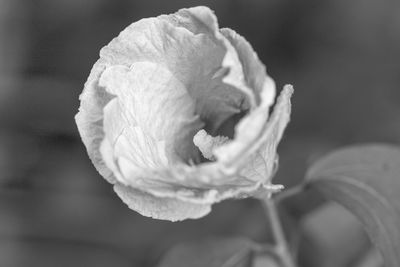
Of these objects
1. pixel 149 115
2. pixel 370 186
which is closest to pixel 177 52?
pixel 149 115

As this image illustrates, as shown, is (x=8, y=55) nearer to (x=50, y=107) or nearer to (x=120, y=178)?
(x=50, y=107)

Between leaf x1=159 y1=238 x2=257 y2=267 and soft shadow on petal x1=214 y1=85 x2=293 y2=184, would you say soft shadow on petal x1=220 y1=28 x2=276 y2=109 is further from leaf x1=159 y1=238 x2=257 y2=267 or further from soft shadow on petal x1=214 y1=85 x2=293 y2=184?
leaf x1=159 y1=238 x2=257 y2=267

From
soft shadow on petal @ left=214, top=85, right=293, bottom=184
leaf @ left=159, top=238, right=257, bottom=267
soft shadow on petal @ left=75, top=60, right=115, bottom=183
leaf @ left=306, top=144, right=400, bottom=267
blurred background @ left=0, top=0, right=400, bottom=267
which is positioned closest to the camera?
soft shadow on petal @ left=214, top=85, right=293, bottom=184

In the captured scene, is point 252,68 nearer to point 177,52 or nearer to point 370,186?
point 177,52

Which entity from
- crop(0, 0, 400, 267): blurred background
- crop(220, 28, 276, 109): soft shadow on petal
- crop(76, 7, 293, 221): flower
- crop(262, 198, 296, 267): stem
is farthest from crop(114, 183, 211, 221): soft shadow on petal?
crop(0, 0, 400, 267): blurred background

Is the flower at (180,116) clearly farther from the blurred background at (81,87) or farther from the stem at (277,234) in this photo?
the blurred background at (81,87)

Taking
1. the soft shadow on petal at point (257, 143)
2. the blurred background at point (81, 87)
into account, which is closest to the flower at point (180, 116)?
the soft shadow on petal at point (257, 143)
